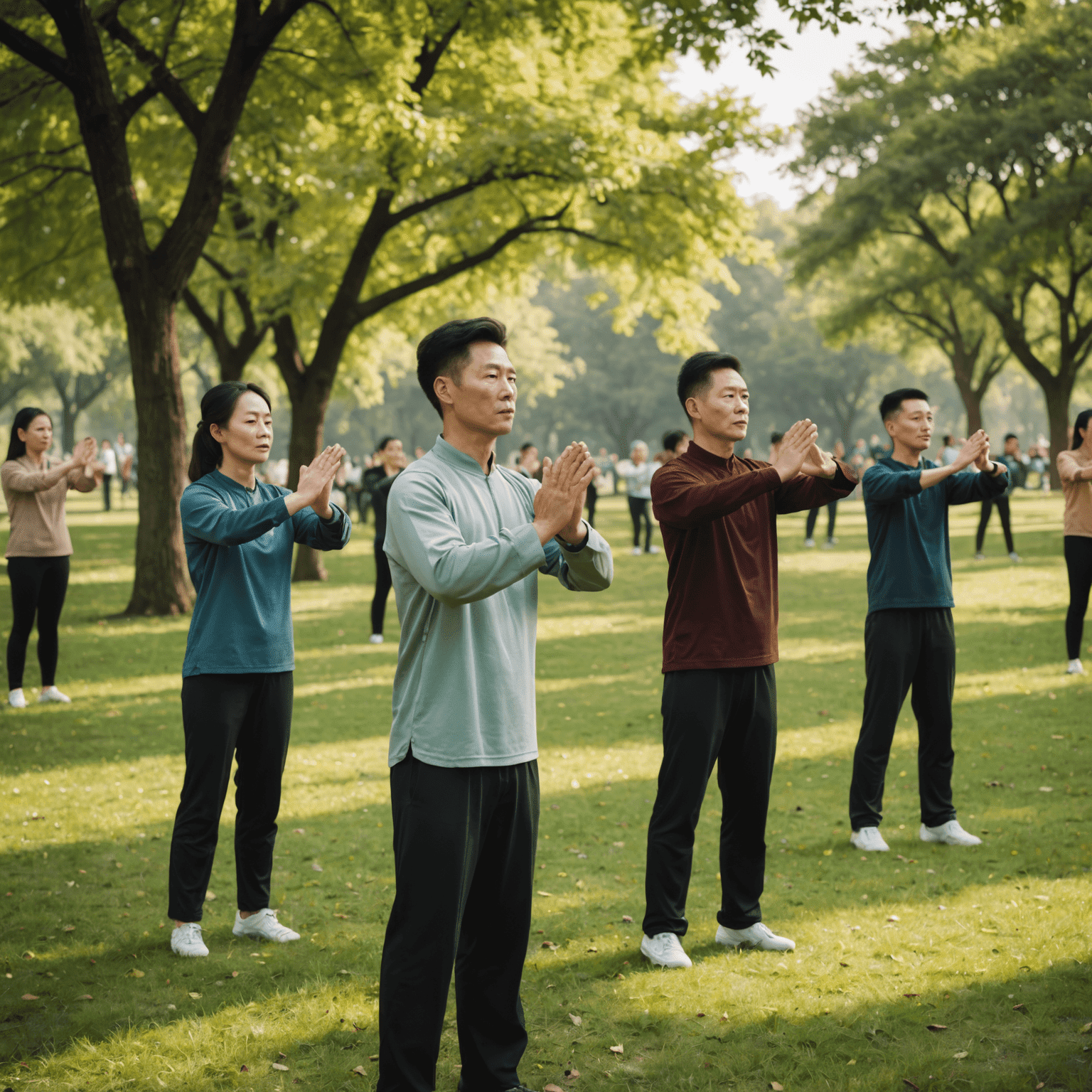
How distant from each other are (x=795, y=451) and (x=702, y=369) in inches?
33.3

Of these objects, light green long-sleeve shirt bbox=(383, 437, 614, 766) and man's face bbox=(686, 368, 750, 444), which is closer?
light green long-sleeve shirt bbox=(383, 437, 614, 766)

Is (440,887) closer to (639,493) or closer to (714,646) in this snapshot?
(714,646)

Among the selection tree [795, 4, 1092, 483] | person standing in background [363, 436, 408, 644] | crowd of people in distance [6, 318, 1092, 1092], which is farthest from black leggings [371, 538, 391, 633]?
tree [795, 4, 1092, 483]

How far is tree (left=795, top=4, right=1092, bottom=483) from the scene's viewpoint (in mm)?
29938

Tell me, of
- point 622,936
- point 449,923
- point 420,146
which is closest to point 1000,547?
point 420,146

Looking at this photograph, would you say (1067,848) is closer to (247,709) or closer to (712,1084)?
(712,1084)

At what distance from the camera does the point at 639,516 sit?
23688 millimetres

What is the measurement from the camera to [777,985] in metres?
4.62

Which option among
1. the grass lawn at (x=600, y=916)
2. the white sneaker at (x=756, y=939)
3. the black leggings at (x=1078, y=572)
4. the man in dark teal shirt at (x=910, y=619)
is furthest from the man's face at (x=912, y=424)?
the black leggings at (x=1078, y=572)

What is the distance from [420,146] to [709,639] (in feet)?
42.1

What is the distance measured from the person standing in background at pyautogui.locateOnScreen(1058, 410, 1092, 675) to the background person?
6.93m

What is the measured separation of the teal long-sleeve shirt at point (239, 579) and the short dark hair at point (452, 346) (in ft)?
5.40

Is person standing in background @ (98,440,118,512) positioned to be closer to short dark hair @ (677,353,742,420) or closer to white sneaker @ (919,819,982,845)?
white sneaker @ (919,819,982,845)

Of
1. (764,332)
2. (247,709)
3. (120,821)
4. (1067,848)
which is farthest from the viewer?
(764,332)
